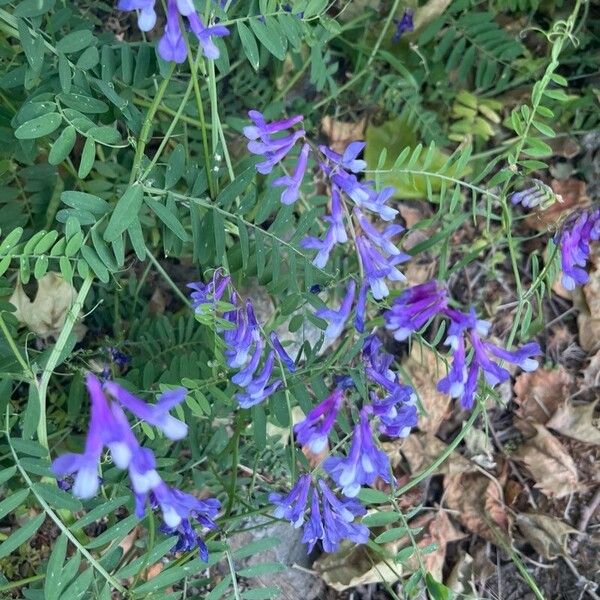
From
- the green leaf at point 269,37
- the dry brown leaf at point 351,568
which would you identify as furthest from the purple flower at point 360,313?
the dry brown leaf at point 351,568

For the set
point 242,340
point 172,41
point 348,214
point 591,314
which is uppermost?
point 172,41

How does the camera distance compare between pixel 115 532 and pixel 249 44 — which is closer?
pixel 115 532

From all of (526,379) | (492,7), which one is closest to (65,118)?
(492,7)

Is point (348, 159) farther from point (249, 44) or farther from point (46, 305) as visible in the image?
point (46, 305)

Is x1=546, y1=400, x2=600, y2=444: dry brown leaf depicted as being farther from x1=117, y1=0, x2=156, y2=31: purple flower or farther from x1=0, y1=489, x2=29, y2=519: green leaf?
x1=117, y1=0, x2=156, y2=31: purple flower

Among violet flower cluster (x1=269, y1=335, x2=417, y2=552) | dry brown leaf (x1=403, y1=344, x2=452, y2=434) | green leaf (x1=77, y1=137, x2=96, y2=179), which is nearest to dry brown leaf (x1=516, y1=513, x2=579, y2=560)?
dry brown leaf (x1=403, y1=344, x2=452, y2=434)

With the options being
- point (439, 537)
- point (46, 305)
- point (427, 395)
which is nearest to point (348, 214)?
point (46, 305)
